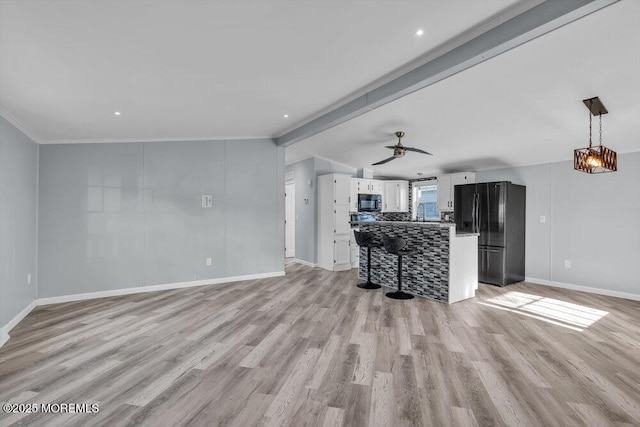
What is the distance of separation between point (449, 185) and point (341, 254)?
2853 mm

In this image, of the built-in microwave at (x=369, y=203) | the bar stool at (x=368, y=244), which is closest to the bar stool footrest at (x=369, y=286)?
the bar stool at (x=368, y=244)

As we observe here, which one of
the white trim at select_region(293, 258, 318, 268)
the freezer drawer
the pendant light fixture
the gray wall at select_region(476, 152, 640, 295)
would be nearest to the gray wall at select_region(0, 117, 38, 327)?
the white trim at select_region(293, 258, 318, 268)

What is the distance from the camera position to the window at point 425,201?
7492 mm

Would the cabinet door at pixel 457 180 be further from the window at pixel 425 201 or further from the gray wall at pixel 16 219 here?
the gray wall at pixel 16 219

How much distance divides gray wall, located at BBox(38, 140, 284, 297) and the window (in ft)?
12.5

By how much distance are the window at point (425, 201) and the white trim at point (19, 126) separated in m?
7.34

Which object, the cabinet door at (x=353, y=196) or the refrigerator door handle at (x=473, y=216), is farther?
the cabinet door at (x=353, y=196)

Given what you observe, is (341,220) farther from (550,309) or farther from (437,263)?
(550,309)

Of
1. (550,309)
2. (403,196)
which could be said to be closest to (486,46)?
(550,309)

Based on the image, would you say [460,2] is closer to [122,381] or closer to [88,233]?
[122,381]

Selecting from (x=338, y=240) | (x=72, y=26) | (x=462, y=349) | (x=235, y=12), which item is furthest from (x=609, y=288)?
(x=72, y=26)

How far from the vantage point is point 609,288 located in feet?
15.8

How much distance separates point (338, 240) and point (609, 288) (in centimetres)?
462

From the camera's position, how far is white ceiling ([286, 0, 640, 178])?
2416mm
